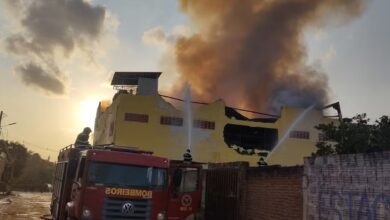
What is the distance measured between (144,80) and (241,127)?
1058cm

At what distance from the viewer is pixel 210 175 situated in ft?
57.2

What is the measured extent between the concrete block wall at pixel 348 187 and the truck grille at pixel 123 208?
416 cm

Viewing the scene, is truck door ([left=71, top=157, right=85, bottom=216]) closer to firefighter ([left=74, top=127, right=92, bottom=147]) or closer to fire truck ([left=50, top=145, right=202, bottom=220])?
fire truck ([left=50, top=145, right=202, bottom=220])

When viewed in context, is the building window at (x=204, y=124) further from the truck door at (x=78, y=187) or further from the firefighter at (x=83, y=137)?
the truck door at (x=78, y=187)

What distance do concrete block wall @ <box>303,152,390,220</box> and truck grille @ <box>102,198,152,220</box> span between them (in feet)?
13.6

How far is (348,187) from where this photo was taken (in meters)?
8.80

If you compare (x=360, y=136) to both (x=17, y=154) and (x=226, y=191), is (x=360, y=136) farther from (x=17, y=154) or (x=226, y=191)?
(x=17, y=154)

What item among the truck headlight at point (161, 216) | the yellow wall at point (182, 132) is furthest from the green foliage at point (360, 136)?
the yellow wall at point (182, 132)

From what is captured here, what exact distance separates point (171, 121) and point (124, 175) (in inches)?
949

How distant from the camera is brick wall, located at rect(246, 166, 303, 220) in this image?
11.2 m

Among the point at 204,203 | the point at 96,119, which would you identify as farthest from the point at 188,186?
the point at 96,119

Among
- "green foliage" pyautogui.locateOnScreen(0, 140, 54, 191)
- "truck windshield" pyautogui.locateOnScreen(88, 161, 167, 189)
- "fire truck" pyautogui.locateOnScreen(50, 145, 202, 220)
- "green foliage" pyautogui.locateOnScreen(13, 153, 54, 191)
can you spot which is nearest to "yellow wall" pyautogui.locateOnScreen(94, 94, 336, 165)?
"fire truck" pyautogui.locateOnScreen(50, 145, 202, 220)

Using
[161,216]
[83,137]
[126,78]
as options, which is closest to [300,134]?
[126,78]

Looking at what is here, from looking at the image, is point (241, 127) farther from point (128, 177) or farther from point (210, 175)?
point (128, 177)
